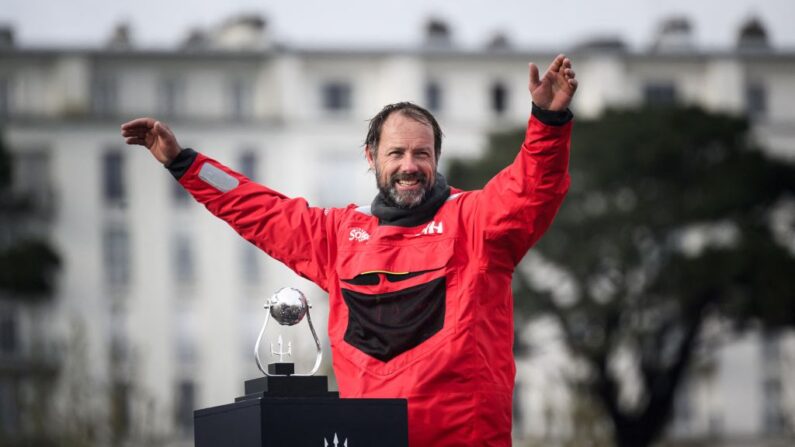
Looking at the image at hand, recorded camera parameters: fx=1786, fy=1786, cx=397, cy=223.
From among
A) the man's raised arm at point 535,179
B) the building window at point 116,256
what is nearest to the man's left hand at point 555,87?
the man's raised arm at point 535,179

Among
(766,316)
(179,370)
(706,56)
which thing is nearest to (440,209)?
(766,316)

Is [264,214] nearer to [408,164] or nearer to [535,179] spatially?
[408,164]

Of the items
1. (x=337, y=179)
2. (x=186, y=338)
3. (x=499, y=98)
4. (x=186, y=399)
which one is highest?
(x=499, y=98)

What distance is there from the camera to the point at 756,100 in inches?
3098

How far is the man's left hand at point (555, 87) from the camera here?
700 cm

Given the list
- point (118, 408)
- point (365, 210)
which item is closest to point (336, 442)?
point (365, 210)

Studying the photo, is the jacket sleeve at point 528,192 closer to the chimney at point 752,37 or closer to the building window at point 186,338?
the building window at point 186,338

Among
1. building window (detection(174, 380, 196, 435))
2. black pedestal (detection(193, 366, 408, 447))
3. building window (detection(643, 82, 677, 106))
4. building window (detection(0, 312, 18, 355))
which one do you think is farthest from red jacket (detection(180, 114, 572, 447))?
building window (detection(643, 82, 677, 106))

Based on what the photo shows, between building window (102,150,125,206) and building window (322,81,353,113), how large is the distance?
896 centimetres

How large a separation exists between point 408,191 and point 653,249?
177ft

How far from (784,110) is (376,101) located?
18.3 meters

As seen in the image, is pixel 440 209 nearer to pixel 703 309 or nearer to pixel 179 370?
pixel 703 309

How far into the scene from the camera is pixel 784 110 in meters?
79.1

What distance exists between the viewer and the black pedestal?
6.50 metres
